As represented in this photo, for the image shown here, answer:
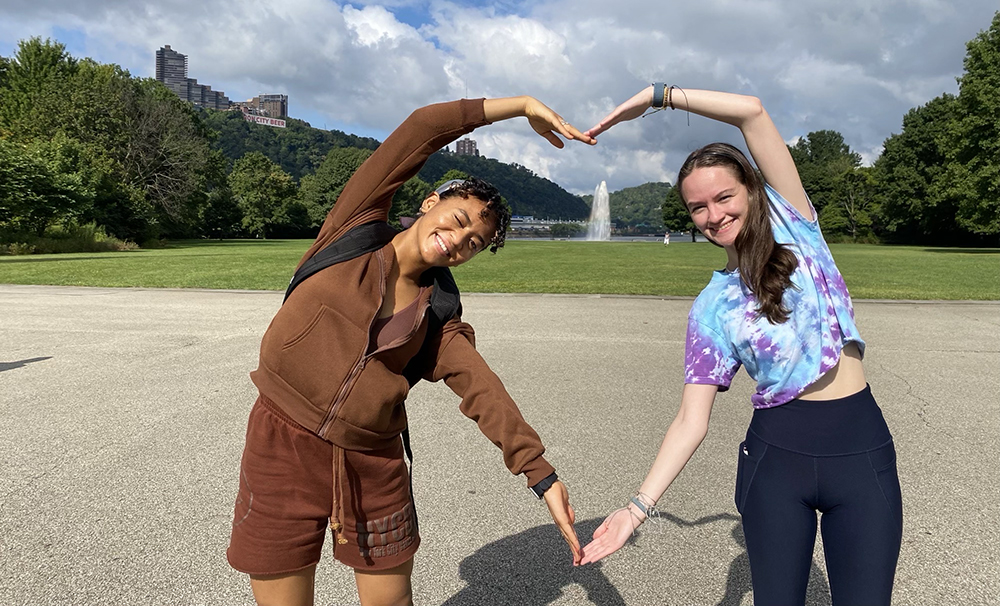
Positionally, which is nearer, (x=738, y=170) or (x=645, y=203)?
(x=738, y=170)

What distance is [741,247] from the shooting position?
6.73 ft

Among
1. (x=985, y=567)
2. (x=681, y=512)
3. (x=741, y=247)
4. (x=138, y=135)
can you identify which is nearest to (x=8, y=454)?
(x=681, y=512)

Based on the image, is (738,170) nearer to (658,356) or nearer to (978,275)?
(658,356)

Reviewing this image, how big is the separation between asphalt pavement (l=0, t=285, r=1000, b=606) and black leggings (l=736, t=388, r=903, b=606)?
1.21 metres

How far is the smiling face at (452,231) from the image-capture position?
2.09m

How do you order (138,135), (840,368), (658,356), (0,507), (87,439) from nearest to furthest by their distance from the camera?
(840,368), (0,507), (87,439), (658,356), (138,135)

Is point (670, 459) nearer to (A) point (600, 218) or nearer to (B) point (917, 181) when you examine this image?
(B) point (917, 181)

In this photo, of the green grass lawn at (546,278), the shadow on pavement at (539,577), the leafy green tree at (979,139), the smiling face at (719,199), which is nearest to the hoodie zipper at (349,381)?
the smiling face at (719,199)

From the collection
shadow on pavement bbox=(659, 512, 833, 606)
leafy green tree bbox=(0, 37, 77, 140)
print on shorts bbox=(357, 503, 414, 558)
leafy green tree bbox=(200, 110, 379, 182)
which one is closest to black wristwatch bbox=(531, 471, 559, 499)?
print on shorts bbox=(357, 503, 414, 558)

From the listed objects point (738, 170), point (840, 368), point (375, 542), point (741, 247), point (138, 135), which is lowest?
point (375, 542)

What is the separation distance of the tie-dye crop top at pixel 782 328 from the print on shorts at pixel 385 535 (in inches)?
40.7

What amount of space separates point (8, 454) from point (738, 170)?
5426 millimetres

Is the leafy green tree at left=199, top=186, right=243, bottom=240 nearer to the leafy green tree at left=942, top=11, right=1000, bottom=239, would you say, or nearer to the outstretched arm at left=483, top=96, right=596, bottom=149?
the leafy green tree at left=942, top=11, right=1000, bottom=239

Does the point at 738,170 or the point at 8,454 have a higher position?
the point at 738,170
